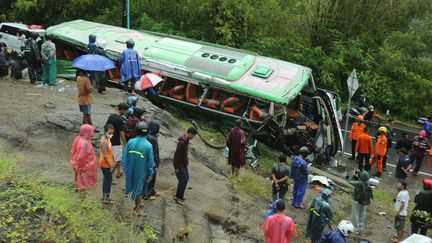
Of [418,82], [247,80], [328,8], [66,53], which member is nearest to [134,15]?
[66,53]

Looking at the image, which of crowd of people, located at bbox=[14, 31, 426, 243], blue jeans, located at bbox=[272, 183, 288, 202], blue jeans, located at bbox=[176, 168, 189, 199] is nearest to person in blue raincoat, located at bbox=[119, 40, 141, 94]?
crowd of people, located at bbox=[14, 31, 426, 243]

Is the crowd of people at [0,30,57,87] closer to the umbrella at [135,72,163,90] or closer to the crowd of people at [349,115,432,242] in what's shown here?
the umbrella at [135,72,163,90]

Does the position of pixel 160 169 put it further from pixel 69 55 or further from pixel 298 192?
pixel 69 55

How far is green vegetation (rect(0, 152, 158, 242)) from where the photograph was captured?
213 inches

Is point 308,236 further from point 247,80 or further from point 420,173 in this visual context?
point 420,173

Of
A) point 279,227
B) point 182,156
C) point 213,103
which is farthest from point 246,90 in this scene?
point 279,227

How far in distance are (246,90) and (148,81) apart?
2.90m

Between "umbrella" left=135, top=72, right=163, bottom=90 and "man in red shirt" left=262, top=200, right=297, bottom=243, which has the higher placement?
"man in red shirt" left=262, top=200, right=297, bottom=243

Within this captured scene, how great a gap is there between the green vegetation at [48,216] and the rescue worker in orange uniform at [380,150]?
856cm

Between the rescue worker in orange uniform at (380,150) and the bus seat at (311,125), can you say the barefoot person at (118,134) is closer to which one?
the bus seat at (311,125)

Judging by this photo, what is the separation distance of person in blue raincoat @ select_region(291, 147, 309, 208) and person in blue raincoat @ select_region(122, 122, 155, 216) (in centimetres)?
363

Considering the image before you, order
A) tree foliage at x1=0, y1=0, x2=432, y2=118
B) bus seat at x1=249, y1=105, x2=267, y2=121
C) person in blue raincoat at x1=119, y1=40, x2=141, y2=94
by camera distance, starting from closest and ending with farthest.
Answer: person in blue raincoat at x1=119, y1=40, x2=141, y2=94 < bus seat at x1=249, y1=105, x2=267, y2=121 < tree foliage at x1=0, y1=0, x2=432, y2=118

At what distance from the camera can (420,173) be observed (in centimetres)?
1398

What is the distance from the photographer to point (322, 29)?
→ 21.3 meters
